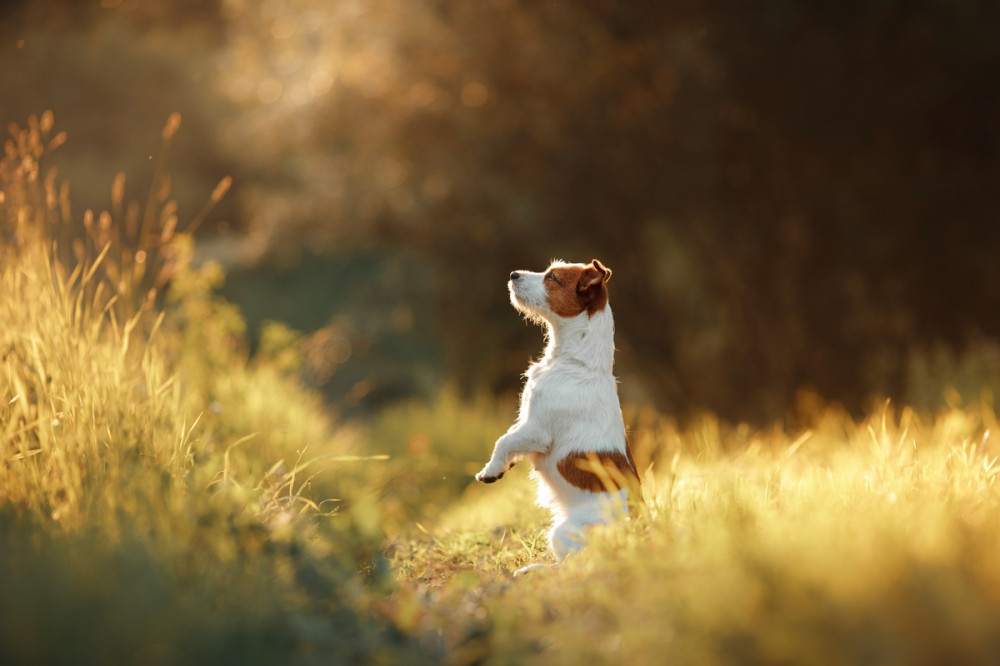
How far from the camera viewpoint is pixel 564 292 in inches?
161

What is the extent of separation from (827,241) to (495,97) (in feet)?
11.9

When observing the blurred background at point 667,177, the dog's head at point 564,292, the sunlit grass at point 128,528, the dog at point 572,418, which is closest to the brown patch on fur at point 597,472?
the dog at point 572,418

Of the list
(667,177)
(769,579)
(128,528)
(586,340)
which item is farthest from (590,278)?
(667,177)

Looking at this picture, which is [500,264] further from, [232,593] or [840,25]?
[232,593]

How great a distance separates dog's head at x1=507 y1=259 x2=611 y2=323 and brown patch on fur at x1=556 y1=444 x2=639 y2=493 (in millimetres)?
732

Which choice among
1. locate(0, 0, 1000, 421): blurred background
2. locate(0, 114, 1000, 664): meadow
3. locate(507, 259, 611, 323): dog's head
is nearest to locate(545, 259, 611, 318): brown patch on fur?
locate(507, 259, 611, 323): dog's head

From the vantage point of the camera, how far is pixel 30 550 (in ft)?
8.61

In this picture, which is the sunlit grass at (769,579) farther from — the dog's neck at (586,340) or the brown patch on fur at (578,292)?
the brown patch on fur at (578,292)

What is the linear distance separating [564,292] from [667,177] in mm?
4873

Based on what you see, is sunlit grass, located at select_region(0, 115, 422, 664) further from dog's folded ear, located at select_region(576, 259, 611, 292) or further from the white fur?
dog's folded ear, located at select_region(576, 259, 611, 292)

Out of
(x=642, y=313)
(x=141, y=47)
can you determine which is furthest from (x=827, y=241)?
(x=141, y=47)

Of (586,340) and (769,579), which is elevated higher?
(586,340)

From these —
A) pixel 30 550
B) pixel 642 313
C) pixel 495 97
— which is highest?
pixel 495 97

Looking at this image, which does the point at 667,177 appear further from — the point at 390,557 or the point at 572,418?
the point at 390,557
